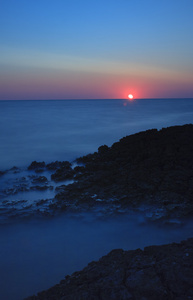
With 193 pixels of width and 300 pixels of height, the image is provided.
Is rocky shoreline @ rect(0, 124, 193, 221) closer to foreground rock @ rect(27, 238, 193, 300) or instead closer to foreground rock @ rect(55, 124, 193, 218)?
foreground rock @ rect(55, 124, 193, 218)

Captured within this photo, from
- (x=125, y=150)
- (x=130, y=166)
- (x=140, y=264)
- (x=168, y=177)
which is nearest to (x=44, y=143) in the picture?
(x=125, y=150)

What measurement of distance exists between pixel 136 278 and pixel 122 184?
535cm

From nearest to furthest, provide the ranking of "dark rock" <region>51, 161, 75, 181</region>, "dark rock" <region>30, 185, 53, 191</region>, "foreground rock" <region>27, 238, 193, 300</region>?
1. "foreground rock" <region>27, 238, 193, 300</region>
2. "dark rock" <region>30, 185, 53, 191</region>
3. "dark rock" <region>51, 161, 75, 181</region>

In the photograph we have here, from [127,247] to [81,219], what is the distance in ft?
5.68

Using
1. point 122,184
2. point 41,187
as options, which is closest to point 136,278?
point 122,184

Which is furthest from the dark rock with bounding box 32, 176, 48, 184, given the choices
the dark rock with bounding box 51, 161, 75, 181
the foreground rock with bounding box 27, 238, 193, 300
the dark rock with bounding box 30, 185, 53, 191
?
the foreground rock with bounding box 27, 238, 193, 300

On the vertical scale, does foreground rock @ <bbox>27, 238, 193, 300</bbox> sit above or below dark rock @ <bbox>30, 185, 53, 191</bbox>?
above

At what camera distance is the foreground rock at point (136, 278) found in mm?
3664

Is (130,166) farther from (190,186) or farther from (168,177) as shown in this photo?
(190,186)

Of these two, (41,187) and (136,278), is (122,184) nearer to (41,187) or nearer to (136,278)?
(41,187)

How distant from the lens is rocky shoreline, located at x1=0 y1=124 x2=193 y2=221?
25.7 ft

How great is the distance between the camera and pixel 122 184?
363 inches

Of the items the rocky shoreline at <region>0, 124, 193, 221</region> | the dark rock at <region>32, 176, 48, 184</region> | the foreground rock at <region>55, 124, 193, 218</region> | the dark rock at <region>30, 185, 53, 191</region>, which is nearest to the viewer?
the rocky shoreline at <region>0, 124, 193, 221</region>

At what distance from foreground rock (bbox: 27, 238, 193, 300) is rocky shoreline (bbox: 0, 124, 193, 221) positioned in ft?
8.63
